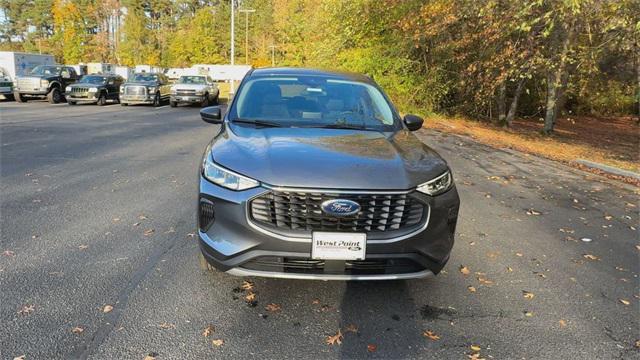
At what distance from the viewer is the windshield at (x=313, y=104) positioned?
4109mm

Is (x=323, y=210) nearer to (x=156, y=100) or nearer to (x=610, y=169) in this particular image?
(x=610, y=169)

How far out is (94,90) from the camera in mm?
21406

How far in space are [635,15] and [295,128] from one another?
28.0 ft

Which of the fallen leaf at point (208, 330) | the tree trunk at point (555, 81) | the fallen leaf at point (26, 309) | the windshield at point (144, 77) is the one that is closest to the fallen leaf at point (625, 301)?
the fallen leaf at point (208, 330)

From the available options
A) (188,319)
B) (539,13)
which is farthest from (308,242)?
(539,13)

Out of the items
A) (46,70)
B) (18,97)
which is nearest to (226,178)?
(18,97)

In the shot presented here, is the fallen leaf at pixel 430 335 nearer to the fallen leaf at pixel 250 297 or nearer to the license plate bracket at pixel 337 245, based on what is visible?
the license plate bracket at pixel 337 245

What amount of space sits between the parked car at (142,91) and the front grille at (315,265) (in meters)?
21.1

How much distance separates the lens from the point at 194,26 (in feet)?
264

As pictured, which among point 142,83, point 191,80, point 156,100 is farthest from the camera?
point 191,80

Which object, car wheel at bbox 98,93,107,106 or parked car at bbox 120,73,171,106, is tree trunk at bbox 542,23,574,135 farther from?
car wheel at bbox 98,93,107,106

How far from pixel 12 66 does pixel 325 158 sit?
98.8 feet

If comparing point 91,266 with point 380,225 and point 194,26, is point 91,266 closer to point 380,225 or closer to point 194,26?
point 380,225

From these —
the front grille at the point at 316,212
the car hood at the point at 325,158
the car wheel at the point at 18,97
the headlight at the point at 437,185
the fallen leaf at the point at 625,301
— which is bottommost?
the fallen leaf at the point at 625,301
